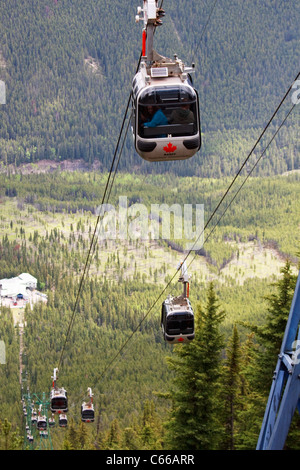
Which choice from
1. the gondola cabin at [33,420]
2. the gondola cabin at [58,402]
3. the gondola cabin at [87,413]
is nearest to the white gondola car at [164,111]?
the gondola cabin at [58,402]

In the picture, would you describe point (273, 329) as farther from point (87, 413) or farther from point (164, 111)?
point (87, 413)

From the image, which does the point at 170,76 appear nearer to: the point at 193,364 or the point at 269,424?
the point at 269,424

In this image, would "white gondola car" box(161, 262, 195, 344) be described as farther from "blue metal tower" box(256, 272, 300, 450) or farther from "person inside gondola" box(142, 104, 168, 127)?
"person inside gondola" box(142, 104, 168, 127)

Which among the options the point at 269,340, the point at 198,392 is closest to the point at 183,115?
the point at 269,340

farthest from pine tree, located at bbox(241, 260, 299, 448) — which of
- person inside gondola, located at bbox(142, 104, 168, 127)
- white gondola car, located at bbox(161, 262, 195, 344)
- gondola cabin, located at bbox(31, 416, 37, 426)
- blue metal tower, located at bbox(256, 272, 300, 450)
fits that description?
gondola cabin, located at bbox(31, 416, 37, 426)
